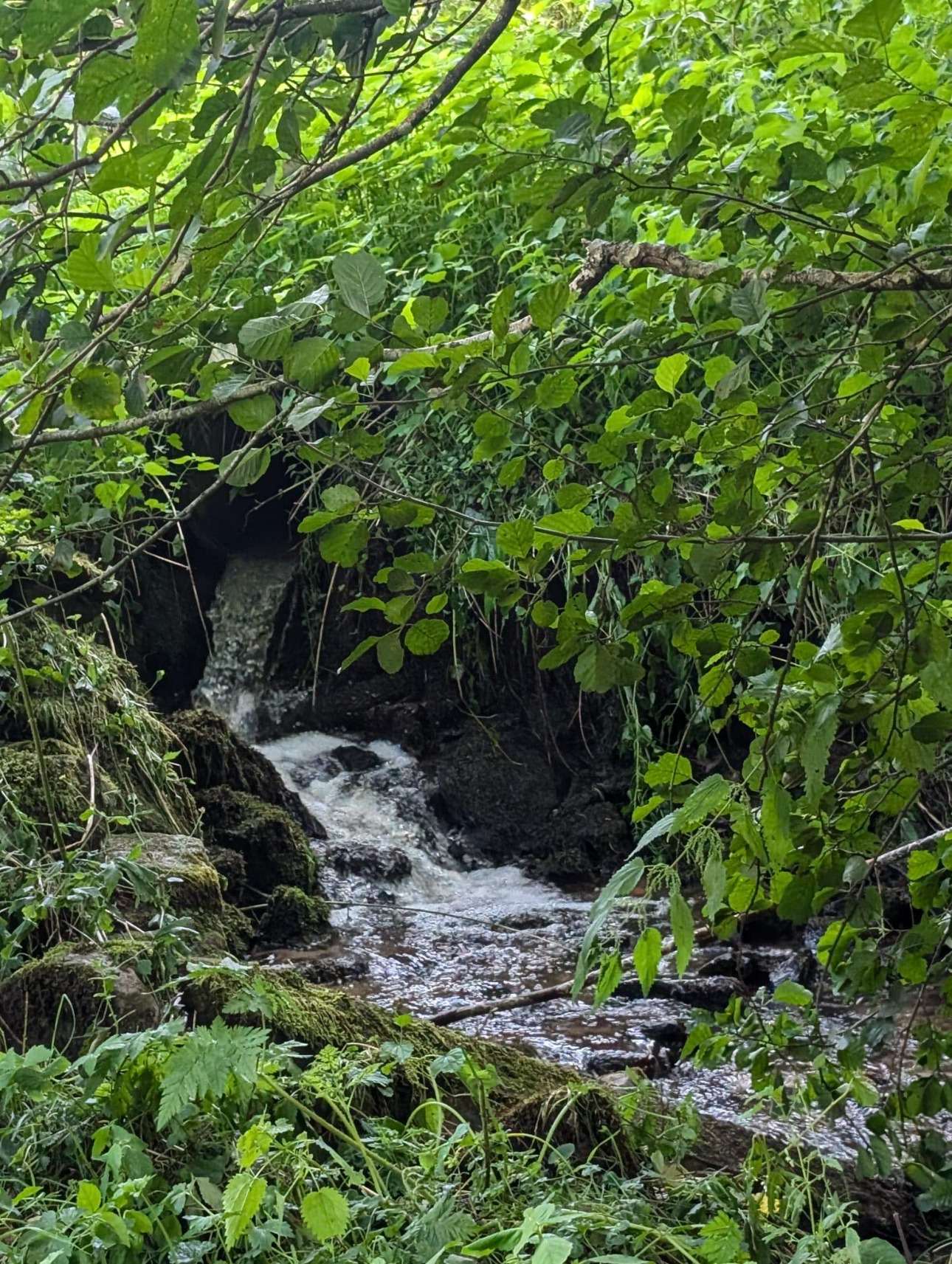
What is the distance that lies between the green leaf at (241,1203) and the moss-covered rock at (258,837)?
10.6ft

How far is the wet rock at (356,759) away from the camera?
6832 millimetres

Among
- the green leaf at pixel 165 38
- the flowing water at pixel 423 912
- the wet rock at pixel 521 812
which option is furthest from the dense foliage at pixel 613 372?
the wet rock at pixel 521 812

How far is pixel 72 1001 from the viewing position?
7.20 ft

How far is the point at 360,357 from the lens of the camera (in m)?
1.11

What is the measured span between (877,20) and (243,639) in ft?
22.4

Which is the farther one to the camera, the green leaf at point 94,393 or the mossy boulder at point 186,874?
the mossy boulder at point 186,874

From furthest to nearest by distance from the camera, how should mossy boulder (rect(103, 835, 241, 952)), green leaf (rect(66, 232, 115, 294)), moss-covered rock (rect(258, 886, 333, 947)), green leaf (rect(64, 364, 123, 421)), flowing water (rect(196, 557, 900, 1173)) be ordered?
moss-covered rock (rect(258, 886, 333, 947)) < flowing water (rect(196, 557, 900, 1173)) < mossy boulder (rect(103, 835, 241, 952)) < green leaf (rect(64, 364, 123, 421)) < green leaf (rect(66, 232, 115, 294))

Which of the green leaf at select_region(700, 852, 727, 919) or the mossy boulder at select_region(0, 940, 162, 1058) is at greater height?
the green leaf at select_region(700, 852, 727, 919)

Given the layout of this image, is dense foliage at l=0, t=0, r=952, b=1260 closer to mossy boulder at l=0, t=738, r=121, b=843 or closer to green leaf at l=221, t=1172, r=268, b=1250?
green leaf at l=221, t=1172, r=268, b=1250

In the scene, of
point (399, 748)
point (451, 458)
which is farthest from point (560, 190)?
point (399, 748)

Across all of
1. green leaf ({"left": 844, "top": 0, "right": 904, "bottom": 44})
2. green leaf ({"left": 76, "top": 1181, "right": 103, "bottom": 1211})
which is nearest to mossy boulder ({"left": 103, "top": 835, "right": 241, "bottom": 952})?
green leaf ({"left": 76, "top": 1181, "right": 103, "bottom": 1211})

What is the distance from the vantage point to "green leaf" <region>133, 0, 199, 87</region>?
32.3 inches

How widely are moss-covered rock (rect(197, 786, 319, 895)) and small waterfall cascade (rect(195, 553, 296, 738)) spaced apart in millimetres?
2296

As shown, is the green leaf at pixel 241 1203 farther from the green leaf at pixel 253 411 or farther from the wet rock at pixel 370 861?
the wet rock at pixel 370 861
